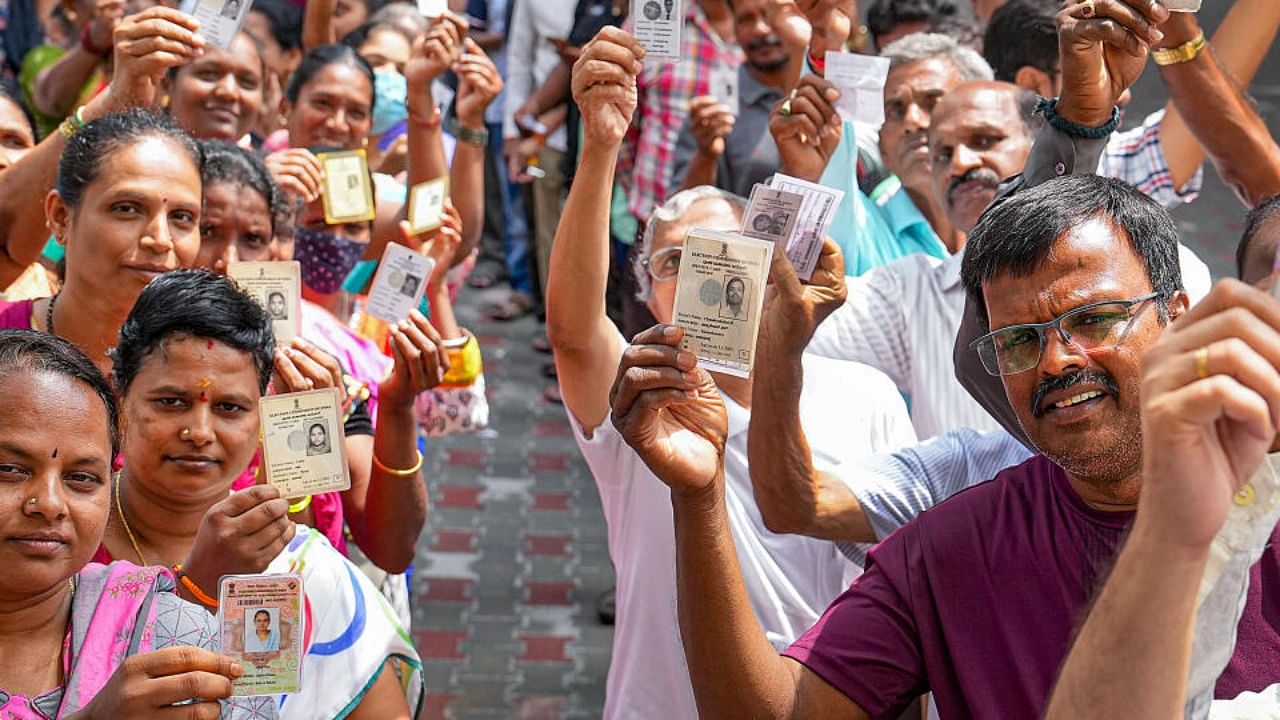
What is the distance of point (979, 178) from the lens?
3947 millimetres

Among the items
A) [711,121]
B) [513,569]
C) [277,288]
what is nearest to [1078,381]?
[277,288]

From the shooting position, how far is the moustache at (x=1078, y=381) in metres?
2.15

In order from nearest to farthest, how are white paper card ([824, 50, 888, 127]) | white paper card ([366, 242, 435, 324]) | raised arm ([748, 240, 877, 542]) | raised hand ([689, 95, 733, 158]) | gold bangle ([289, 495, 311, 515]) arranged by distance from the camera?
raised arm ([748, 240, 877, 542]), gold bangle ([289, 495, 311, 515]), white paper card ([824, 50, 888, 127]), white paper card ([366, 242, 435, 324]), raised hand ([689, 95, 733, 158])

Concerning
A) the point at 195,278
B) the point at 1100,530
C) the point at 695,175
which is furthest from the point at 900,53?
the point at 1100,530

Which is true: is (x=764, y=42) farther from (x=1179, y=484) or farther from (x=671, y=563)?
(x=1179, y=484)

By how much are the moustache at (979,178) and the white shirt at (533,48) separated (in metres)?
4.20

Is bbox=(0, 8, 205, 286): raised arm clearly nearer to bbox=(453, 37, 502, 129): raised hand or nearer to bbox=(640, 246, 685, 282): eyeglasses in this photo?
bbox=(453, 37, 502, 129): raised hand

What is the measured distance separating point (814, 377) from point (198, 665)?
1.66 metres

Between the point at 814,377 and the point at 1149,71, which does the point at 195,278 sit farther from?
the point at 1149,71

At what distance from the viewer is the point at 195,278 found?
2.97 metres

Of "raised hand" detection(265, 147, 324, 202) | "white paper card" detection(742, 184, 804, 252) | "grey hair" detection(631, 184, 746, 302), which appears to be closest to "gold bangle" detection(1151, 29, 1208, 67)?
"grey hair" detection(631, 184, 746, 302)

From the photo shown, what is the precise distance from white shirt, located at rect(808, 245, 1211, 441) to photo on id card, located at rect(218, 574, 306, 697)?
176 cm

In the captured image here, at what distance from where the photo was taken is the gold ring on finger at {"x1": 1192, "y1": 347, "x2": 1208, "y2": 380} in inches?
54.3

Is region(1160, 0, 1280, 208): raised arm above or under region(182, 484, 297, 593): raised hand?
under
